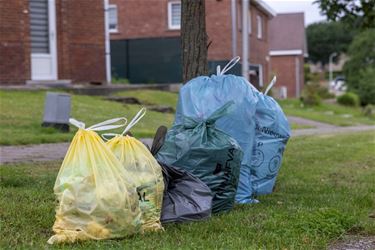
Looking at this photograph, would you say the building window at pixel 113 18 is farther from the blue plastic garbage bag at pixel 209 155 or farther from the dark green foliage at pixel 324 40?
the dark green foliage at pixel 324 40

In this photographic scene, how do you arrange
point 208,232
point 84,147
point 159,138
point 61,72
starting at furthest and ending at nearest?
point 61,72 → point 159,138 → point 208,232 → point 84,147

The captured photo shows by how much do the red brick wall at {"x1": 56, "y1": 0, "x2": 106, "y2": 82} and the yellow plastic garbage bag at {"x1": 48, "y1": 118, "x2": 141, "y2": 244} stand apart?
15139 mm

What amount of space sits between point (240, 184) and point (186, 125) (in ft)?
3.14

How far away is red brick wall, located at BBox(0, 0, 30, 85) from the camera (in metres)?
16.9

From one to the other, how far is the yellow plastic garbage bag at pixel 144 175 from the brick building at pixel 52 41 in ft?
43.3

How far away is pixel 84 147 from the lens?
4.25m

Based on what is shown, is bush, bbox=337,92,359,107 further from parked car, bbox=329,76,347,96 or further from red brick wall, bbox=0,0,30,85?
red brick wall, bbox=0,0,30,85

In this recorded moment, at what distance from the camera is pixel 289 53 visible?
4562 centimetres

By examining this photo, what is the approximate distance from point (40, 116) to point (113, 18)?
1728cm

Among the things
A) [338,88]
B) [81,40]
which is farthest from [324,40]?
[81,40]

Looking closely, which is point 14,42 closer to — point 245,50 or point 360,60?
point 245,50

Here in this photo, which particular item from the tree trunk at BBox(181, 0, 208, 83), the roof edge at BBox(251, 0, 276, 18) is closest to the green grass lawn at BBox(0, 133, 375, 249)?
the tree trunk at BBox(181, 0, 208, 83)

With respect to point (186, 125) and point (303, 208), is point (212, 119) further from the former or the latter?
point (303, 208)

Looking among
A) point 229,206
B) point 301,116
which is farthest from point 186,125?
point 301,116
